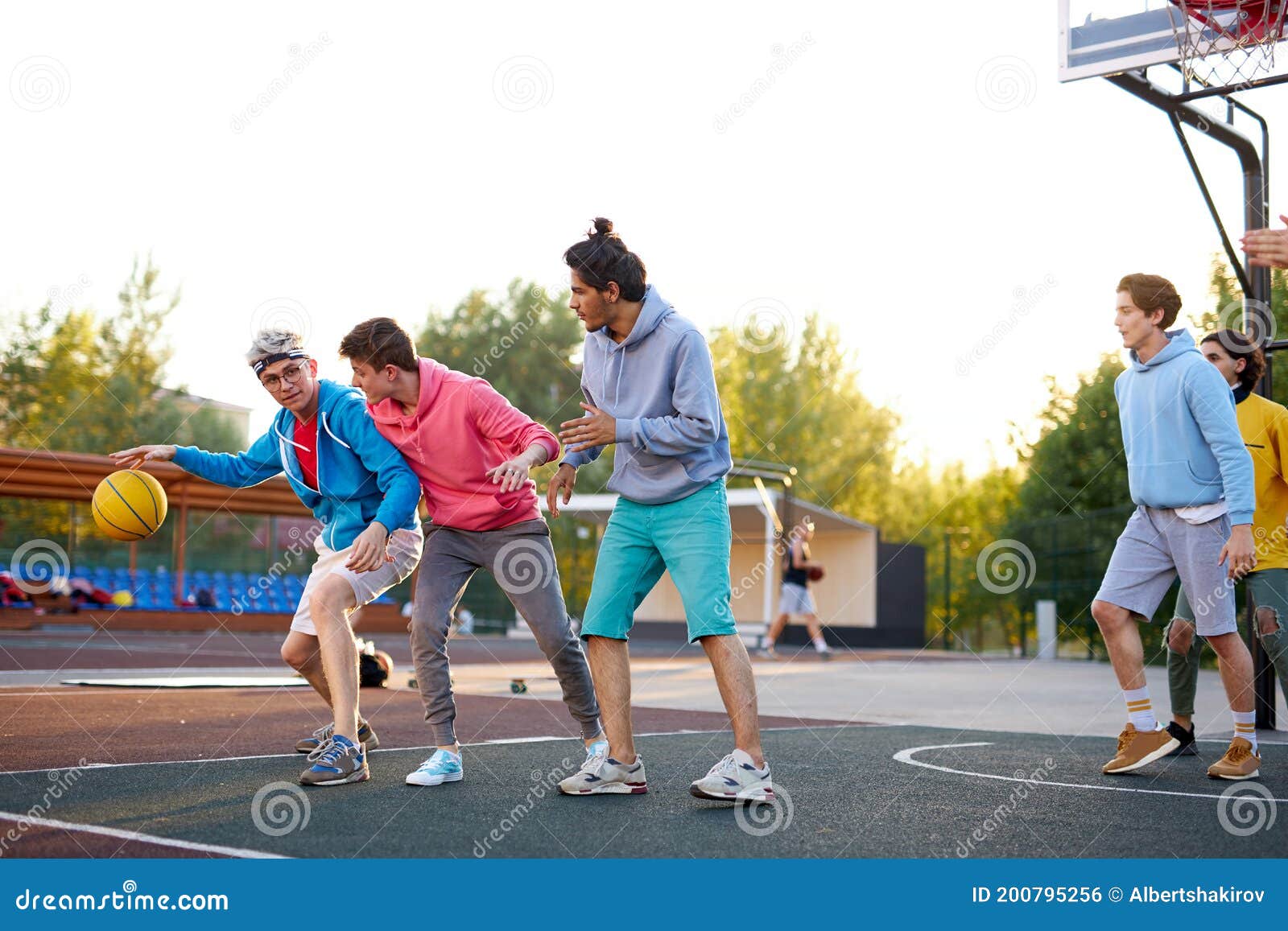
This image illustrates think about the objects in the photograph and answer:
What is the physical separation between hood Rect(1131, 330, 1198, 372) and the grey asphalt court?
6.05 ft

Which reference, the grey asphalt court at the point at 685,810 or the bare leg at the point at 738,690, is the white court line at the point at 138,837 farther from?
the bare leg at the point at 738,690

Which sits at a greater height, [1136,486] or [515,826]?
[1136,486]

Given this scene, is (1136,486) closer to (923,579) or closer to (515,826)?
(515,826)

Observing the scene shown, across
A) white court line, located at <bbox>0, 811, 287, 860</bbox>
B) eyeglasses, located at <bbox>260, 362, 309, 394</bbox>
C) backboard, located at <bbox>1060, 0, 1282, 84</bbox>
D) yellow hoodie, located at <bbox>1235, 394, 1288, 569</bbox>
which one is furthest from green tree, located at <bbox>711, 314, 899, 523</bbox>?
white court line, located at <bbox>0, 811, 287, 860</bbox>

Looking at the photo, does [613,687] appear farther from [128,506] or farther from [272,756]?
[128,506]

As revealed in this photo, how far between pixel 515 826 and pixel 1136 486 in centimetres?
337

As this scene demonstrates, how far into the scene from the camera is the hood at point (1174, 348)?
5.79 meters

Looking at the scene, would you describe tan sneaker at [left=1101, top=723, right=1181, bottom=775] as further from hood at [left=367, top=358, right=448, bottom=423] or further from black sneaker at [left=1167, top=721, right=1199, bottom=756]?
hood at [left=367, top=358, right=448, bottom=423]

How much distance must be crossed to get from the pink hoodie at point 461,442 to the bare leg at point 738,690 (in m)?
1.06

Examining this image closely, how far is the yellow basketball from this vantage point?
625cm

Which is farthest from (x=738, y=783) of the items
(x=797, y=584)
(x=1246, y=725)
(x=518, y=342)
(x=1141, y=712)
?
(x=518, y=342)

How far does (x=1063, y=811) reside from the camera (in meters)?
4.65

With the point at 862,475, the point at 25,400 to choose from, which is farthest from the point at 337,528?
the point at 862,475

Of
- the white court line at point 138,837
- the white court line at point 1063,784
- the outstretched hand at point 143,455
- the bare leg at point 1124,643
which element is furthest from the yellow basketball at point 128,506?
the bare leg at point 1124,643
